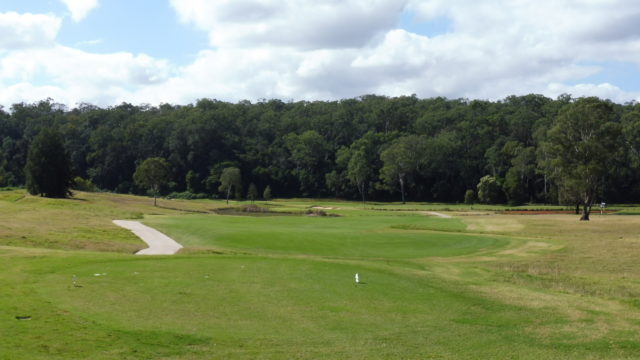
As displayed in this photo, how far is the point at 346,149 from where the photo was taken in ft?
525

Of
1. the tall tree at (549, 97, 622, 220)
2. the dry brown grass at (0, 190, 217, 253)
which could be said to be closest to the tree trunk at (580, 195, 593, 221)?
the tall tree at (549, 97, 622, 220)

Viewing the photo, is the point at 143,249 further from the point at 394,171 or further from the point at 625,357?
the point at 394,171

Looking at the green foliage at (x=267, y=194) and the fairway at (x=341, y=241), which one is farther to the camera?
the green foliage at (x=267, y=194)

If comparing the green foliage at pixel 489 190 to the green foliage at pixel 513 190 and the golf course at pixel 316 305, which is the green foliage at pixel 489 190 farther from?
the golf course at pixel 316 305

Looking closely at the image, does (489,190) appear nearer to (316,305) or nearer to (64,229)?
(64,229)

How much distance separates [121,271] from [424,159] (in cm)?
12109

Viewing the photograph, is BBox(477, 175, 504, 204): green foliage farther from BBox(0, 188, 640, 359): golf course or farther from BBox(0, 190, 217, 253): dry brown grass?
BBox(0, 188, 640, 359): golf course

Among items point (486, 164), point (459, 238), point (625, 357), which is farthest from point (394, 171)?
point (625, 357)

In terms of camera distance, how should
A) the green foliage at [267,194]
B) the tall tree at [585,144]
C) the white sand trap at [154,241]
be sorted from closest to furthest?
the white sand trap at [154,241] < the tall tree at [585,144] < the green foliage at [267,194]

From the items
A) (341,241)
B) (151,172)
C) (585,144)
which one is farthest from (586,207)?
(151,172)

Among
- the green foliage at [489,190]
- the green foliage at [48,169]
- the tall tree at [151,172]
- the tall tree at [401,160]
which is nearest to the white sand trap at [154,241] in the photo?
the green foliage at [48,169]

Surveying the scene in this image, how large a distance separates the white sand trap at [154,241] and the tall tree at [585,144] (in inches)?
2351

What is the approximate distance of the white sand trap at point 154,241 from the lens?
133ft

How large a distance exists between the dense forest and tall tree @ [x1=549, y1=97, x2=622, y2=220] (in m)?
32.6
